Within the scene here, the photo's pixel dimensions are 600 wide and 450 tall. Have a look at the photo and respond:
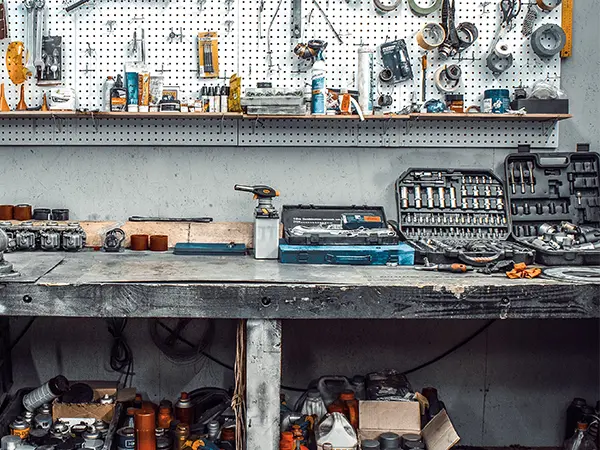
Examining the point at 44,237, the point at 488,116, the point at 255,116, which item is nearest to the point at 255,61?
the point at 255,116

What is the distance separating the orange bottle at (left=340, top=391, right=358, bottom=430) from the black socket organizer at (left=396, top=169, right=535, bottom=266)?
55 centimetres

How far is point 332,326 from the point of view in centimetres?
253

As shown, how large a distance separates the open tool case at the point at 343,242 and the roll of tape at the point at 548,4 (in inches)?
37.7

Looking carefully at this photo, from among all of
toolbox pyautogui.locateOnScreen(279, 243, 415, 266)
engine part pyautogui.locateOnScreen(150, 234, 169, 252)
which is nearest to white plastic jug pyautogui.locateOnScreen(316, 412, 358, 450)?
toolbox pyautogui.locateOnScreen(279, 243, 415, 266)

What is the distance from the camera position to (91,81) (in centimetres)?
240

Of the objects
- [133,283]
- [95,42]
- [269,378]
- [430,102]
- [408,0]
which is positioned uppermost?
[408,0]

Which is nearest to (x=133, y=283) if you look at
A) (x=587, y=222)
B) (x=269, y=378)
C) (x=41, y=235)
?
(x=269, y=378)

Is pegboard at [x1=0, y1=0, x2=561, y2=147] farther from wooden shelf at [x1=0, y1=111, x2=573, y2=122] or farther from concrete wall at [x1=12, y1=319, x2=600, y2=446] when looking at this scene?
concrete wall at [x1=12, y1=319, x2=600, y2=446]

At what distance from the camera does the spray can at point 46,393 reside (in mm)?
2217

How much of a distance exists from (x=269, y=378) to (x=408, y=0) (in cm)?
146

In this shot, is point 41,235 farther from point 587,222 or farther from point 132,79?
point 587,222

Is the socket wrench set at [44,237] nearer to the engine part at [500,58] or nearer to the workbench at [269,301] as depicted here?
the workbench at [269,301]

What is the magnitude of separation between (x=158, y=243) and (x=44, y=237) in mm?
364

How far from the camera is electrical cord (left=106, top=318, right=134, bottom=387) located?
2469mm
